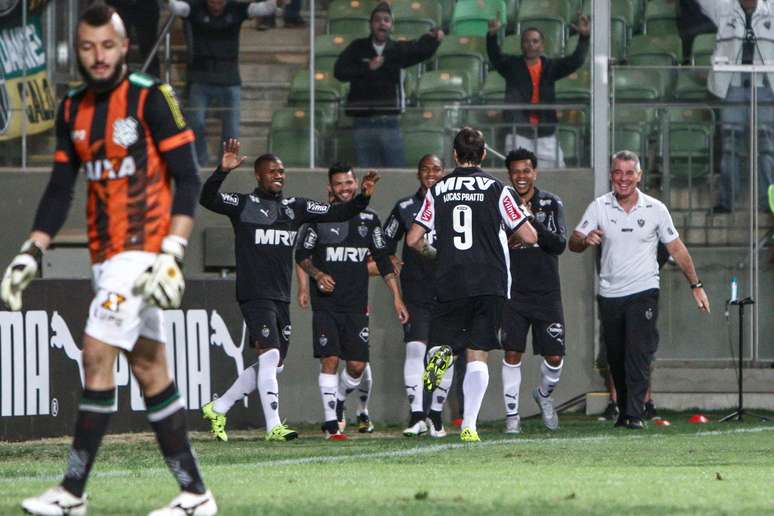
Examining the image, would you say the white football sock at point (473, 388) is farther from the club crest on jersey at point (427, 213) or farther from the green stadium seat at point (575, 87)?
the green stadium seat at point (575, 87)

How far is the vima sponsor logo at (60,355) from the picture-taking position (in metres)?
12.4

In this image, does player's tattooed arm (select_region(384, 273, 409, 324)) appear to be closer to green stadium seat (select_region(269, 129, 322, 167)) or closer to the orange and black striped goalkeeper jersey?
green stadium seat (select_region(269, 129, 322, 167))

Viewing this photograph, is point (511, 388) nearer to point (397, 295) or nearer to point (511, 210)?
point (397, 295)

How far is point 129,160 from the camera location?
20.5 ft

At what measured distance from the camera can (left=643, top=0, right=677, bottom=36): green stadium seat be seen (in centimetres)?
1631

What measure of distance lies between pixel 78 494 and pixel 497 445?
532 centimetres

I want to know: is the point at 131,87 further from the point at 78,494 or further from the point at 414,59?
the point at 414,59

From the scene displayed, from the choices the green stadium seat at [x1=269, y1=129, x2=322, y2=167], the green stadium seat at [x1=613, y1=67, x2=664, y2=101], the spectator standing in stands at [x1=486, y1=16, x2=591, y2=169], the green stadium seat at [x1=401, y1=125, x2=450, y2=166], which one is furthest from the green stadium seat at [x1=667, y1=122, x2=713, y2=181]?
the green stadium seat at [x1=269, y1=129, x2=322, y2=167]

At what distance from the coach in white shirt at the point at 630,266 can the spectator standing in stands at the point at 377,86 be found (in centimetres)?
333

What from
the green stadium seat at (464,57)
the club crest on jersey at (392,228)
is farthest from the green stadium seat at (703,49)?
the club crest on jersey at (392,228)

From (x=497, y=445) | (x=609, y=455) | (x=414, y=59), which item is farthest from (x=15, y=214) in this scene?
(x=609, y=455)

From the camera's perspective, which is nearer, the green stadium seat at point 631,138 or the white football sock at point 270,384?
the white football sock at point 270,384

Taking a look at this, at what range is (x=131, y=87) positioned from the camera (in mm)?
6309

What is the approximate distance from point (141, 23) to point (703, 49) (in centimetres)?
559
